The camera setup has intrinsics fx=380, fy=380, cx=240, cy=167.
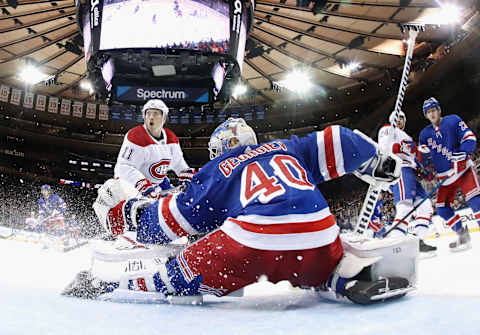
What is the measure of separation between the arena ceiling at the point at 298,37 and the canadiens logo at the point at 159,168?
14.0 ft

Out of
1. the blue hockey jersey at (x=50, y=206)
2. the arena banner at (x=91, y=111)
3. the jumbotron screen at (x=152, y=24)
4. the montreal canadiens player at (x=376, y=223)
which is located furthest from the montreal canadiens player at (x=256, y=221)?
the arena banner at (x=91, y=111)

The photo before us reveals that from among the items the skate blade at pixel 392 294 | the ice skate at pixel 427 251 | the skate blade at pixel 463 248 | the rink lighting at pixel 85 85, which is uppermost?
the rink lighting at pixel 85 85

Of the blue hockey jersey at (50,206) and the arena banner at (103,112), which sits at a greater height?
the arena banner at (103,112)

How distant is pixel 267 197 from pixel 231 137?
0.39m

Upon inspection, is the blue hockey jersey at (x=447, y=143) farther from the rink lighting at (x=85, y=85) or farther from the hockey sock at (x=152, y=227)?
the rink lighting at (x=85, y=85)

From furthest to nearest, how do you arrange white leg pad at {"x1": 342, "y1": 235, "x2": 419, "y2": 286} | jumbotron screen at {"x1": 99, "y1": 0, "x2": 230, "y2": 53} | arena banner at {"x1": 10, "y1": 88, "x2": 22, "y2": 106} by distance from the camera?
arena banner at {"x1": 10, "y1": 88, "x2": 22, "y2": 106}, jumbotron screen at {"x1": 99, "y1": 0, "x2": 230, "y2": 53}, white leg pad at {"x1": 342, "y1": 235, "x2": 419, "y2": 286}

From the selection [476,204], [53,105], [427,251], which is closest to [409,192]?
[476,204]

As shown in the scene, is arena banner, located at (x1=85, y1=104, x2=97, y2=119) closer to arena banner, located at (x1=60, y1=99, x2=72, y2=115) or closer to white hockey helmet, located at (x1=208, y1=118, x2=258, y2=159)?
arena banner, located at (x1=60, y1=99, x2=72, y2=115)

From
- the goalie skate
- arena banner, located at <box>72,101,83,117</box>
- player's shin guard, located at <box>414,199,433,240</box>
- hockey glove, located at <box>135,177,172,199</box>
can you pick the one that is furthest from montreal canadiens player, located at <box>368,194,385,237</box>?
arena banner, located at <box>72,101,83,117</box>

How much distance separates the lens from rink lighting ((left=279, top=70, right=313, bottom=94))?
9672 mm

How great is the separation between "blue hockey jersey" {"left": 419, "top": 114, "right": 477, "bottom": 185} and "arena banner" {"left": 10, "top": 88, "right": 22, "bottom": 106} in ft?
41.9

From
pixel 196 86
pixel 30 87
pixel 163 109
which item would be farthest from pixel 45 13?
pixel 30 87

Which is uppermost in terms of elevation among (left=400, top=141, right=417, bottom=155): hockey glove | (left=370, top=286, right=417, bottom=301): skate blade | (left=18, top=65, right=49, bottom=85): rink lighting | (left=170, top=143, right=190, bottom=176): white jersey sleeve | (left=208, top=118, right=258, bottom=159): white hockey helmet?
(left=18, top=65, right=49, bottom=85): rink lighting

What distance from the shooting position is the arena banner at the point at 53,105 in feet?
41.5
